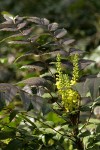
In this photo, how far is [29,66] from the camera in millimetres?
1557

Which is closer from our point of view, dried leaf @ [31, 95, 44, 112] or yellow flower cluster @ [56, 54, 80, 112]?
dried leaf @ [31, 95, 44, 112]

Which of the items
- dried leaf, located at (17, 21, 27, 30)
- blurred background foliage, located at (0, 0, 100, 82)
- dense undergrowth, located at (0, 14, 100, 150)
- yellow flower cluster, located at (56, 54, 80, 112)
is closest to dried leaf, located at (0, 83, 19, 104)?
dense undergrowth, located at (0, 14, 100, 150)

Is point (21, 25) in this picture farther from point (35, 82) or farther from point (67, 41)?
point (35, 82)

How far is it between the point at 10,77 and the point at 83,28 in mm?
1809

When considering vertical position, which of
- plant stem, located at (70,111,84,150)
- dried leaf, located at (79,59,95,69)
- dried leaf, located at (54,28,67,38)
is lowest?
plant stem, located at (70,111,84,150)

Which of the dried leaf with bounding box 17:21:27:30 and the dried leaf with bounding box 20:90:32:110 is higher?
the dried leaf with bounding box 17:21:27:30

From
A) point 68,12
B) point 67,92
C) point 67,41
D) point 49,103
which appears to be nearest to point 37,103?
point 67,92

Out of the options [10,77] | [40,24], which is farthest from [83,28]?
[40,24]

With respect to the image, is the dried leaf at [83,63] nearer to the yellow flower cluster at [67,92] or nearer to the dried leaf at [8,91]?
the yellow flower cluster at [67,92]

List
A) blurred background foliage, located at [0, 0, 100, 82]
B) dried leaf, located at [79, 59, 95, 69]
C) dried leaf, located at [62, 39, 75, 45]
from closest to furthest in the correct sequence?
dried leaf, located at [79, 59, 95, 69]
dried leaf, located at [62, 39, 75, 45]
blurred background foliage, located at [0, 0, 100, 82]

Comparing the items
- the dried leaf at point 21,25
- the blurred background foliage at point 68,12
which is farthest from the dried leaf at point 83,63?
the blurred background foliage at point 68,12

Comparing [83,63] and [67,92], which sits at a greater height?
[83,63]

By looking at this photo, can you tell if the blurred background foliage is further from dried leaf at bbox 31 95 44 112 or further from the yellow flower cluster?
dried leaf at bbox 31 95 44 112

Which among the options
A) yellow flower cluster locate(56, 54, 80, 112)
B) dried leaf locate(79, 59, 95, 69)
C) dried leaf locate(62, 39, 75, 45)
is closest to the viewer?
yellow flower cluster locate(56, 54, 80, 112)
